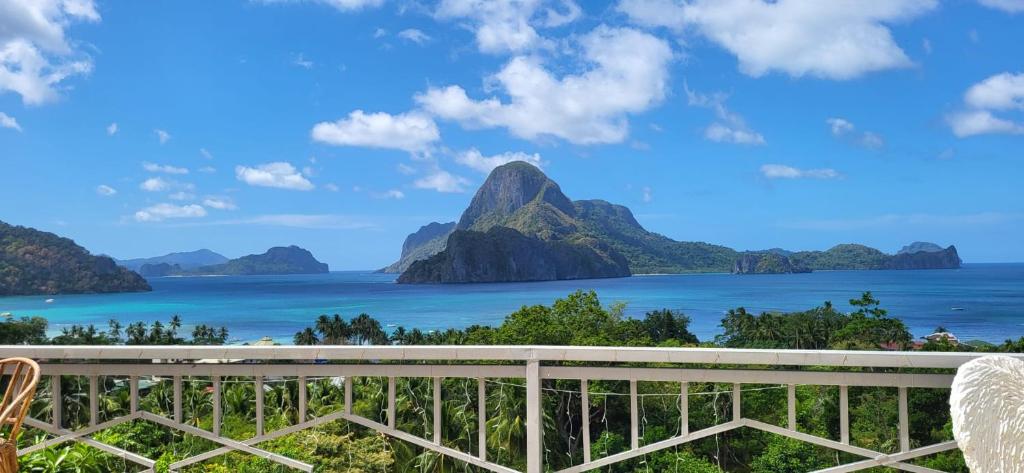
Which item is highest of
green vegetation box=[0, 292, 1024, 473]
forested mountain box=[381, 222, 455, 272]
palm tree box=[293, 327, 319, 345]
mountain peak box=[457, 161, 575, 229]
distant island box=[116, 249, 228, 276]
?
mountain peak box=[457, 161, 575, 229]

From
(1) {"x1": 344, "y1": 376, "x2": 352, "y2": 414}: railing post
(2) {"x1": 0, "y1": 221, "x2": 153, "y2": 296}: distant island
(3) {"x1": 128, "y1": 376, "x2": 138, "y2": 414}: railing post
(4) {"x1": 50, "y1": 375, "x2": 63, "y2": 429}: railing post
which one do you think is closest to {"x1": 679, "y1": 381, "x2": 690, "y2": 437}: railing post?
(1) {"x1": 344, "y1": 376, "x2": 352, "y2": 414}: railing post

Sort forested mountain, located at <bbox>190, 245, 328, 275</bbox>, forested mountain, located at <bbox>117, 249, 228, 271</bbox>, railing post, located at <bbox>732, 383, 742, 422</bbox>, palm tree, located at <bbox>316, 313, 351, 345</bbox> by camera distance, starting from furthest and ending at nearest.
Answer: forested mountain, located at <bbox>117, 249, 228, 271</bbox>
forested mountain, located at <bbox>190, 245, 328, 275</bbox>
palm tree, located at <bbox>316, 313, 351, 345</bbox>
railing post, located at <bbox>732, 383, 742, 422</bbox>

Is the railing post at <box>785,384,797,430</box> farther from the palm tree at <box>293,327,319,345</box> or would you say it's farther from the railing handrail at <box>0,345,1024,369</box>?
the palm tree at <box>293,327,319,345</box>

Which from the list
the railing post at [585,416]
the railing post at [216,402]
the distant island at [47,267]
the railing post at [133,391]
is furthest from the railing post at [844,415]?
the distant island at [47,267]

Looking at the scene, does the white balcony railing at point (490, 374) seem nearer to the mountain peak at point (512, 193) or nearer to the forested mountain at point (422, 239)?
the mountain peak at point (512, 193)

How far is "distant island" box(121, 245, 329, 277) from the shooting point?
5517 inches

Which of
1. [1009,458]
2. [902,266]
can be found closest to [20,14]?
[1009,458]

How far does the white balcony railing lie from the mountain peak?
121 metres

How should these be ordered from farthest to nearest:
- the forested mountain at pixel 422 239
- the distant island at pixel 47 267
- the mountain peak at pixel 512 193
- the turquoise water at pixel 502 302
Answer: the forested mountain at pixel 422 239 → the mountain peak at pixel 512 193 → the distant island at pixel 47 267 → the turquoise water at pixel 502 302

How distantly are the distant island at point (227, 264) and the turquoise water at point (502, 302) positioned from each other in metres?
43.7

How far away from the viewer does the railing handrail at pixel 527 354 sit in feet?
6.16

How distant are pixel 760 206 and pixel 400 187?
170ft

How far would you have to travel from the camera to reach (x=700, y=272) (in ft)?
372

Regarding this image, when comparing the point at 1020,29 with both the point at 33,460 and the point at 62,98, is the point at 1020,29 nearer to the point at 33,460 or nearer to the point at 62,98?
the point at 33,460
